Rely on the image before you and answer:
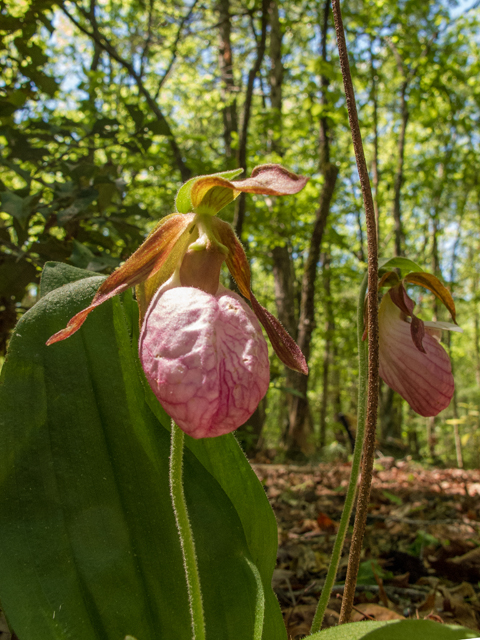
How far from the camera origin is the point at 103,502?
0.85 meters

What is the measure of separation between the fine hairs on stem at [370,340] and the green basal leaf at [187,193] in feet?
0.81

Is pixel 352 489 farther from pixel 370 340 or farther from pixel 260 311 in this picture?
pixel 260 311

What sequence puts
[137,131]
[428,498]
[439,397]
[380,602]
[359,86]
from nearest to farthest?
[439,397] < [380,602] < [137,131] < [428,498] < [359,86]

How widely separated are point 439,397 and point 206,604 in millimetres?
640

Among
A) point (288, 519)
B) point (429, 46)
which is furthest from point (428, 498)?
point (429, 46)

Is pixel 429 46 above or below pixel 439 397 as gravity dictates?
above

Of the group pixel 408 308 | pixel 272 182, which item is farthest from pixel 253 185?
pixel 408 308

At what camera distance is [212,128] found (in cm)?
1184

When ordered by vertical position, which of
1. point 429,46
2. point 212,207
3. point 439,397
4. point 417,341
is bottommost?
point 439,397

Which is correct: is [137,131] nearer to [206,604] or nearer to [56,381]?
[56,381]

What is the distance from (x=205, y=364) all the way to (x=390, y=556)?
1.90 metres

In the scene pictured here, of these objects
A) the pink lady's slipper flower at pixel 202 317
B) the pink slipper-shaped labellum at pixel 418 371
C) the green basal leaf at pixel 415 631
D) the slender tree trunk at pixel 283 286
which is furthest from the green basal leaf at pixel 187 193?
the slender tree trunk at pixel 283 286

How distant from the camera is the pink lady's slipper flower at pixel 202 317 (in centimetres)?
61

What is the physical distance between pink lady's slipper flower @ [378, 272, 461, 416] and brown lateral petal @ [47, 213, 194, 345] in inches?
20.7
